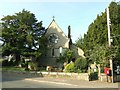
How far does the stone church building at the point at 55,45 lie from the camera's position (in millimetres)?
46781

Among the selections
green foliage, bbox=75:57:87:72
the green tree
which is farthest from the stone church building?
green foliage, bbox=75:57:87:72

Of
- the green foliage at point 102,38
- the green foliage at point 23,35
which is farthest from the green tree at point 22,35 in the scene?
the green foliage at point 102,38

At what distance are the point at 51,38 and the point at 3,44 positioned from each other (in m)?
8.59

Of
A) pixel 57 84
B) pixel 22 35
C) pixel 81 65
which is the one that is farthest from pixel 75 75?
pixel 22 35

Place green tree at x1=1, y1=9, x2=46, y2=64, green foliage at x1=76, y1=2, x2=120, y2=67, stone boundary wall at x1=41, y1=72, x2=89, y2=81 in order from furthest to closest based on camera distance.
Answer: green tree at x1=1, y1=9, x2=46, y2=64 < stone boundary wall at x1=41, y1=72, x2=89, y2=81 < green foliage at x1=76, y1=2, x2=120, y2=67

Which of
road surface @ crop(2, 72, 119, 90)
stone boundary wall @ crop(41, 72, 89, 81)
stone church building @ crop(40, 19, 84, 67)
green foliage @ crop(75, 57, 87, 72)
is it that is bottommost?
road surface @ crop(2, 72, 119, 90)

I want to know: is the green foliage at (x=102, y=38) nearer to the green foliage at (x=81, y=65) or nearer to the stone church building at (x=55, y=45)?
the green foliage at (x=81, y=65)

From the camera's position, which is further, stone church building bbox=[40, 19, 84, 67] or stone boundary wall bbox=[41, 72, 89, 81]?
stone church building bbox=[40, 19, 84, 67]

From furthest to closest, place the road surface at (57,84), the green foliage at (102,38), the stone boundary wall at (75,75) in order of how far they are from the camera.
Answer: the stone boundary wall at (75,75), the green foliage at (102,38), the road surface at (57,84)

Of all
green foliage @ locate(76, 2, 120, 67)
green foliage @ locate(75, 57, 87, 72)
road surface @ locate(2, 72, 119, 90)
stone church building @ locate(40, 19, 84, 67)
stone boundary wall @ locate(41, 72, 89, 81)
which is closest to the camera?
road surface @ locate(2, 72, 119, 90)

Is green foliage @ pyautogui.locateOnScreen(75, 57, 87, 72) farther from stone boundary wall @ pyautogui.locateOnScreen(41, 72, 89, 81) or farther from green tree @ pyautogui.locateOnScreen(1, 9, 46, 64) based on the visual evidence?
green tree @ pyautogui.locateOnScreen(1, 9, 46, 64)

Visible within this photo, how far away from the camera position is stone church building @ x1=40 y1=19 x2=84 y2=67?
4678 centimetres

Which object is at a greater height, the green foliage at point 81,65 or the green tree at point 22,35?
the green tree at point 22,35

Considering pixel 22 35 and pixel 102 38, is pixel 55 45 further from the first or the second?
pixel 102 38
